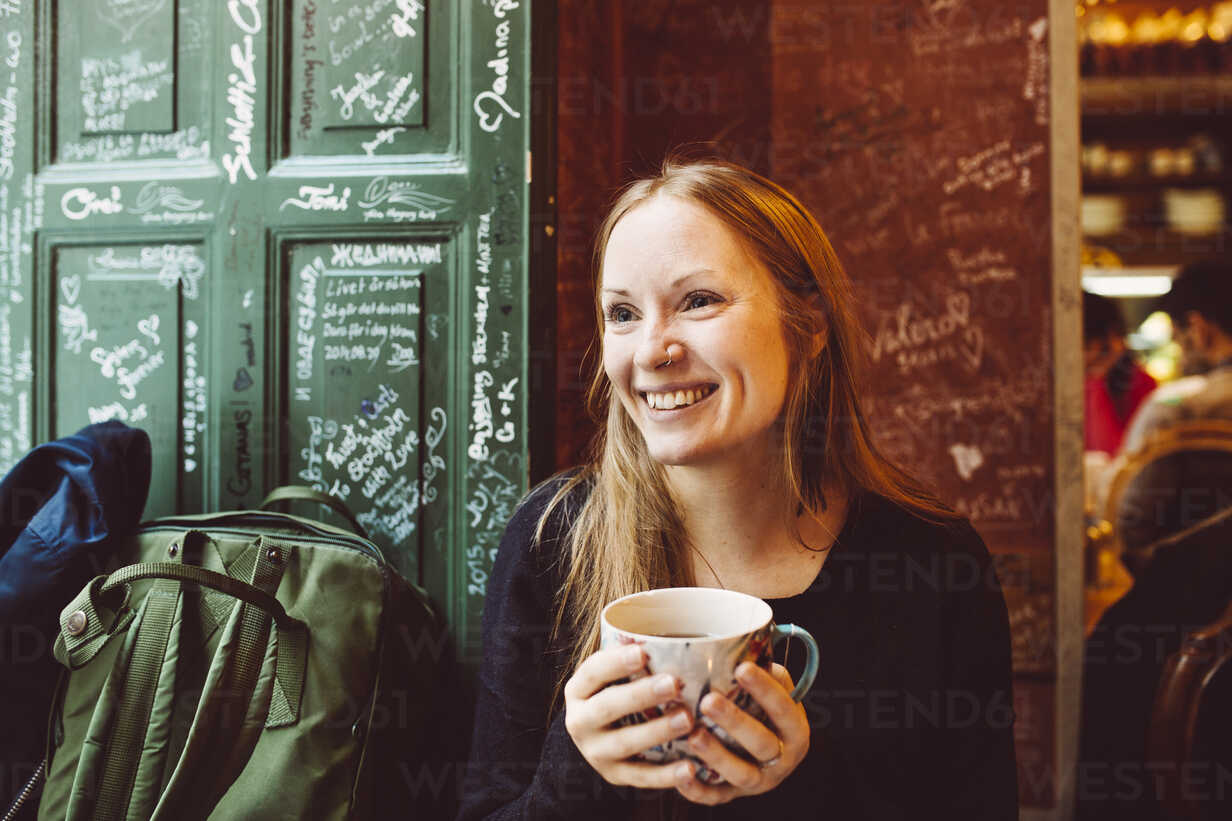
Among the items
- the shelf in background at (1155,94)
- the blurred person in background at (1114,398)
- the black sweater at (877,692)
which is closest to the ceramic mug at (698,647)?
the black sweater at (877,692)

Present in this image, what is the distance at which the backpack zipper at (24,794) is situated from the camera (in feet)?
4.55

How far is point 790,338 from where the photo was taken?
4.13ft

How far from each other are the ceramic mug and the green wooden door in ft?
2.61

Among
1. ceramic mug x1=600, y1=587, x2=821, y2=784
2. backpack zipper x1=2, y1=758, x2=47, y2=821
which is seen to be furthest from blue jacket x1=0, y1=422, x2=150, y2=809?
ceramic mug x1=600, y1=587, x2=821, y2=784

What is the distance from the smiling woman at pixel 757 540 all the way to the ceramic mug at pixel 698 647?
0.21m

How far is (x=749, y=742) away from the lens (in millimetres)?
812

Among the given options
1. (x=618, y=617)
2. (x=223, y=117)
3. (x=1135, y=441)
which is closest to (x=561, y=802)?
(x=618, y=617)

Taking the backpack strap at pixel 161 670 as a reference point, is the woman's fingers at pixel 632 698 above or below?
above

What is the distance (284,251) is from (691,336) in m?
1.02

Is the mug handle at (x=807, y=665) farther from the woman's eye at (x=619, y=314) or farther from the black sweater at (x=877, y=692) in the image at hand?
the woman's eye at (x=619, y=314)

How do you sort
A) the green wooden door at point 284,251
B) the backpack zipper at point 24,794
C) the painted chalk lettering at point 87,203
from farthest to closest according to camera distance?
1. the painted chalk lettering at point 87,203
2. the green wooden door at point 284,251
3. the backpack zipper at point 24,794

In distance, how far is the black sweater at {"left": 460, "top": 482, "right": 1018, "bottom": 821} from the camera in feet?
3.83

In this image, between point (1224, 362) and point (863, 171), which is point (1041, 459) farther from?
point (1224, 362)

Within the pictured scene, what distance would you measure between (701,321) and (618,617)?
45 centimetres
